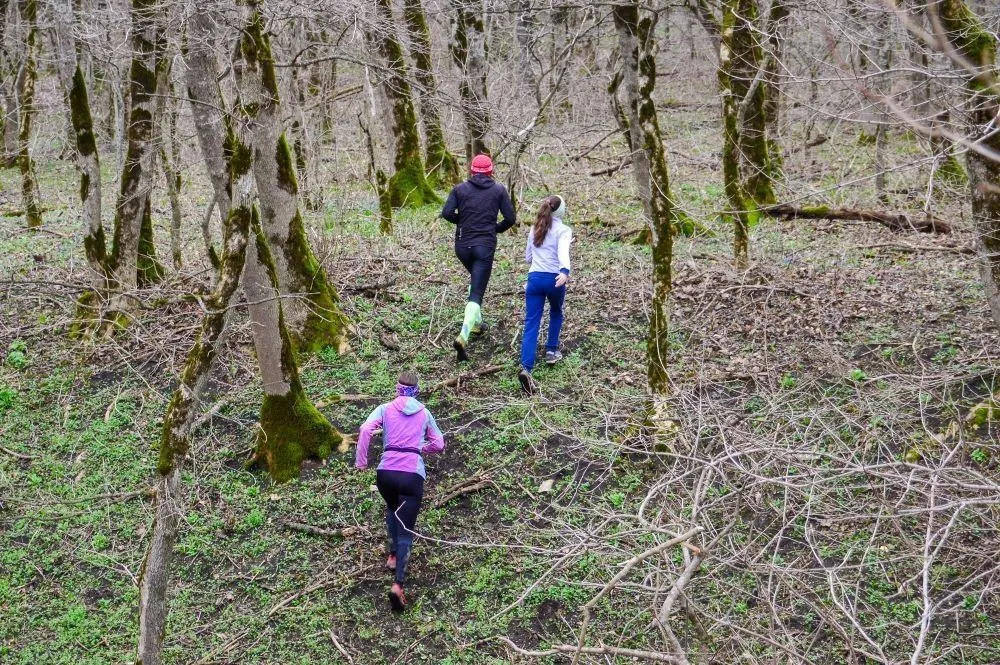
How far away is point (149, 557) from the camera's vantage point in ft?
18.0

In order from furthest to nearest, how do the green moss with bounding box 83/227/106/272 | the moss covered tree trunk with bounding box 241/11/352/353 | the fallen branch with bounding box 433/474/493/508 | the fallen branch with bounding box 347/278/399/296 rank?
the fallen branch with bounding box 347/278/399/296
the green moss with bounding box 83/227/106/272
the moss covered tree trunk with bounding box 241/11/352/353
the fallen branch with bounding box 433/474/493/508

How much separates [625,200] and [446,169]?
352 centimetres

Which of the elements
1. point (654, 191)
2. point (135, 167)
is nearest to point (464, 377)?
point (654, 191)

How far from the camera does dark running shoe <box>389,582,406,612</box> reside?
645 cm

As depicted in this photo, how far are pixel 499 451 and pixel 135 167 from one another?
19.2ft

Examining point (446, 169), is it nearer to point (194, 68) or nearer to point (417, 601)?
point (194, 68)

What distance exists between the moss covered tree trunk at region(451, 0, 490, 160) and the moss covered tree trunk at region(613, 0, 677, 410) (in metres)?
4.96

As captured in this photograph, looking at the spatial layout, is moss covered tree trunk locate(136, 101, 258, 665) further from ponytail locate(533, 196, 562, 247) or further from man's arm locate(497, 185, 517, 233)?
man's arm locate(497, 185, 517, 233)

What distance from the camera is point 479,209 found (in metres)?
9.13

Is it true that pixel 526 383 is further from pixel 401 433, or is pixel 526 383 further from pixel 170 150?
pixel 170 150

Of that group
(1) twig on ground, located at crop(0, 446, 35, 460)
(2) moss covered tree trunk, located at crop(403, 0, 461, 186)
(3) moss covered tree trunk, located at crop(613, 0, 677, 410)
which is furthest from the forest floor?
(2) moss covered tree trunk, located at crop(403, 0, 461, 186)

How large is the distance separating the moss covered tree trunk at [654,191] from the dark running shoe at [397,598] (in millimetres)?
2546

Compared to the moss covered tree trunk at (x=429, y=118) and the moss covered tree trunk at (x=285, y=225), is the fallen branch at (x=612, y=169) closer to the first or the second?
the moss covered tree trunk at (x=429, y=118)

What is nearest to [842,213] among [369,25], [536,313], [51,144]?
[536,313]
